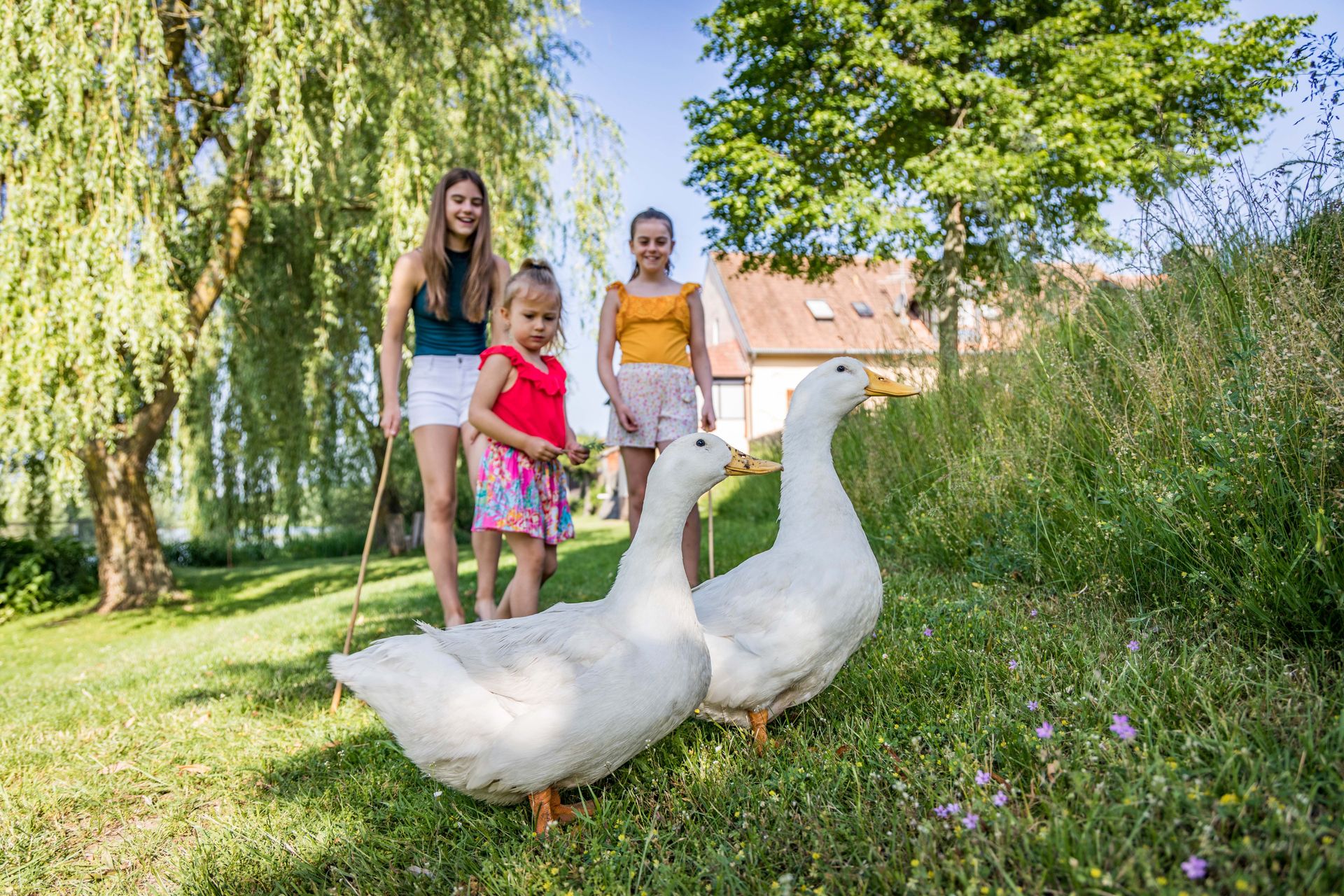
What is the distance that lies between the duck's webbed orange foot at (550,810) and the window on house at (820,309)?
81.3ft

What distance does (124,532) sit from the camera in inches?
380

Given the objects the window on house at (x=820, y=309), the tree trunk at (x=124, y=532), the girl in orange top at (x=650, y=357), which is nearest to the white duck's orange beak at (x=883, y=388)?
the girl in orange top at (x=650, y=357)

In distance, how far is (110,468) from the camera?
9.35 meters

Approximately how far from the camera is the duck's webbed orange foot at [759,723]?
8.14 feet

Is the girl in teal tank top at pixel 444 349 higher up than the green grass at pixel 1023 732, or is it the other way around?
the girl in teal tank top at pixel 444 349

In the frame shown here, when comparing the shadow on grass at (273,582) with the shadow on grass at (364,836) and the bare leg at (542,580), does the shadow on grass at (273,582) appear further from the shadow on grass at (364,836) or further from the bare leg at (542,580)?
the shadow on grass at (364,836)

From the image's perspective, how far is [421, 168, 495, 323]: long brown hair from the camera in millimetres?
4223

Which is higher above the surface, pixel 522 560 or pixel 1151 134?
pixel 1151 134

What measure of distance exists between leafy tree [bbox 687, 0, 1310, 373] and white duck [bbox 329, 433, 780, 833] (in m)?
10.9

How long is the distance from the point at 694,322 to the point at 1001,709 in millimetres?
2927

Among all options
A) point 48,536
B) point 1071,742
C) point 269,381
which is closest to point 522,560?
point 1071,742

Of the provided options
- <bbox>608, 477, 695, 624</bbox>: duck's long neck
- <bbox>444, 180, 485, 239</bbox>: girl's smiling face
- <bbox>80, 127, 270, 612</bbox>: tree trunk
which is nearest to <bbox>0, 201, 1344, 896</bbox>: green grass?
<bbox>608, 477, 695, 624</bbox>: duck's long neck

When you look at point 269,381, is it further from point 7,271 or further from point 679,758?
point 679,758

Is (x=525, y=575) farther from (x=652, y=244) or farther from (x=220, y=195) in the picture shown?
(x=220, y=195)
